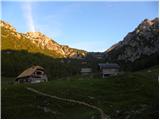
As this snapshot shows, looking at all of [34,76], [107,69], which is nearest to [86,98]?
[34,76]

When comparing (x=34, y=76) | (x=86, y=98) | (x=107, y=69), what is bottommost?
(x=86, y=98)

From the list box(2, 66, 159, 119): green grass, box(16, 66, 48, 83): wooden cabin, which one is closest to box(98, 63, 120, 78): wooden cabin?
box(16, 66, 48, 83): wooden cabin

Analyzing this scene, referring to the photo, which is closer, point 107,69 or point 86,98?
point 86,98

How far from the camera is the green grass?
50281 millimetres

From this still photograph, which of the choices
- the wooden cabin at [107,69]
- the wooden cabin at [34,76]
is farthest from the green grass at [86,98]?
the wooden cabin at [107,69]

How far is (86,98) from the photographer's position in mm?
61312

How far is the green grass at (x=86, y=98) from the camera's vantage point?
5028 centimetres

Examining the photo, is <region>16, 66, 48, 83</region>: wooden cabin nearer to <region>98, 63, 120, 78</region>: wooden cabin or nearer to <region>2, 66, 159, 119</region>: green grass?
<region>98, 63, 120, 78</region>: wooden cabin

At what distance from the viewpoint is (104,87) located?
7431 cm

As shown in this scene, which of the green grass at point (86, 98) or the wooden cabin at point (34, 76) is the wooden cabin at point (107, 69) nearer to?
the wooden cabin at point (34, 76)

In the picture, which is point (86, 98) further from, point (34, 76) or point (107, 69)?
point (107, 69)

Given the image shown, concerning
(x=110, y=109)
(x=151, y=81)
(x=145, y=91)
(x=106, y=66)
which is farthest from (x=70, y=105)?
(x=106, y=66)

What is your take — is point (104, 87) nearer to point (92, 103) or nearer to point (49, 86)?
point (49, 86)

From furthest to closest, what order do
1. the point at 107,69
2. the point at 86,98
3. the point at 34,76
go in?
the point at 107,69 → the point at 34,76 → the point at 86,98
